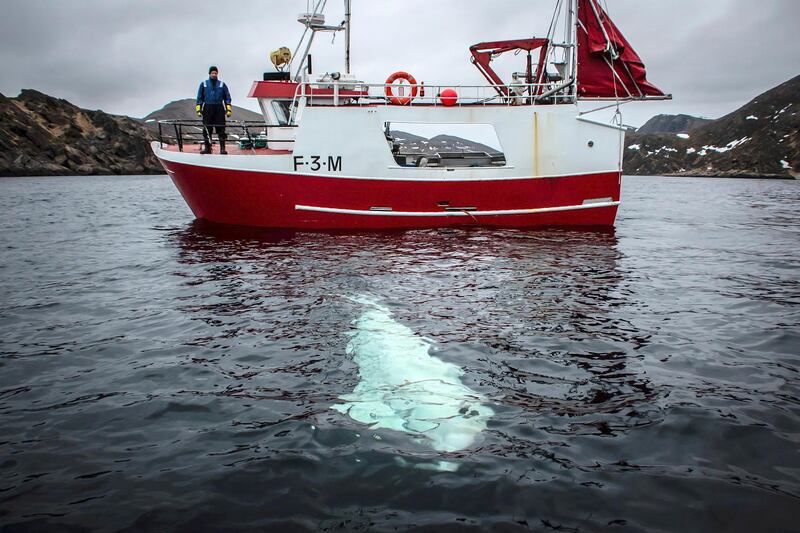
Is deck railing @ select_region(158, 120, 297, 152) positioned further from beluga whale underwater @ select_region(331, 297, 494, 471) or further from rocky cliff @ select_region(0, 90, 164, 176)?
rocky cliff @ select_region(0, 90, 164, 176)

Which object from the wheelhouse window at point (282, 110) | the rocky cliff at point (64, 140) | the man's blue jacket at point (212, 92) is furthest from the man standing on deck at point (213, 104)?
the rocky cliff at point (64, 140)

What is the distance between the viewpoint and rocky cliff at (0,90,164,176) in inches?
2309

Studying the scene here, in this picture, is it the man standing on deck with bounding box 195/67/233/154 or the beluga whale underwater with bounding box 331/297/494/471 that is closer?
the beluga whale underwater with bounding box 331/297/494/471

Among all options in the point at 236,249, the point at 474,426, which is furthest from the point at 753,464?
the point at 236,249

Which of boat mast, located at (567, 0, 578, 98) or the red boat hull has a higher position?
boat mast, located at (567, 0, 578, 98)

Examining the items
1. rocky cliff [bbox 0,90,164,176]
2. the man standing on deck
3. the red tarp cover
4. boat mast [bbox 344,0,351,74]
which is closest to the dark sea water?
the man standing on deck

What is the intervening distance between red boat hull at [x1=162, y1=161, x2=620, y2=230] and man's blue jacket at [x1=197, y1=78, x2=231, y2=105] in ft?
6.06

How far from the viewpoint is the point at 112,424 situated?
4.50 m

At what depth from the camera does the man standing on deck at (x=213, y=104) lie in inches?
576

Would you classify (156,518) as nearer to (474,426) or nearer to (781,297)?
(474,426)

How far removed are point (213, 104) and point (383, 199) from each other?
209 inches

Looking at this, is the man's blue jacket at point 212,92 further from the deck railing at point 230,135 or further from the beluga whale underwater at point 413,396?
the beluga whale underwater at point 413,396

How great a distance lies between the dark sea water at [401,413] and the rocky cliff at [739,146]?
113 meters

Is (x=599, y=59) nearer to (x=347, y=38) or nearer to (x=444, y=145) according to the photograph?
(x=444, y=145)
